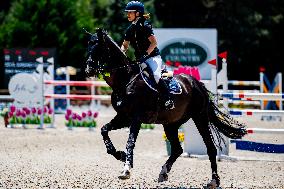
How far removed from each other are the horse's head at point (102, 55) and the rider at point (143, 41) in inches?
12.5

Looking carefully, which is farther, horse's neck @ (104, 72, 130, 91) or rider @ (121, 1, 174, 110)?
rider @ (121, 1, 174, 110)

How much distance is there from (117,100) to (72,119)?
979 cm

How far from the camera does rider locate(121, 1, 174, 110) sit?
8852 millimetres

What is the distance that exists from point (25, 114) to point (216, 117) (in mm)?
9556

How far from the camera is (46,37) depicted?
109 ft

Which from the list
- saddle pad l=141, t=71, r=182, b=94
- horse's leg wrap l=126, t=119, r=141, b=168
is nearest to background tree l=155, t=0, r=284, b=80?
saddle pad l=141, t=71, r=182, b=94

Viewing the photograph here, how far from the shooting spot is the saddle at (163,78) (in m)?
→ 8.91

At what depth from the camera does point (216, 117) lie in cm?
1000

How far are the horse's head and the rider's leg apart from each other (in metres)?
0.46

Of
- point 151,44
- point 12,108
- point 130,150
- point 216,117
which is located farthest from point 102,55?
point 12,108

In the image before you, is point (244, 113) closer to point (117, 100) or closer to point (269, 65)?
point (117, 100)

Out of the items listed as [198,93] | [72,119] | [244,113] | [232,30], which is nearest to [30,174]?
[198,93]

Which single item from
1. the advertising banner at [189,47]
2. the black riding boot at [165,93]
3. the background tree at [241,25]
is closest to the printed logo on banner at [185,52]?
the advertising banner at [189,47]

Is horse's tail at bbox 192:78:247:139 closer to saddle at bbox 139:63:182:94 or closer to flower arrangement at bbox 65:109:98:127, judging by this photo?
saddle at bbox 139:63:182:94
